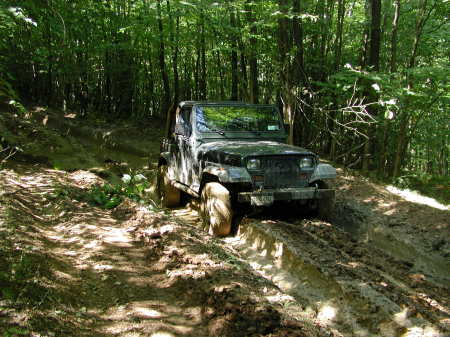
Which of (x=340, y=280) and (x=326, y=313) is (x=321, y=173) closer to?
(x=340, y=280)

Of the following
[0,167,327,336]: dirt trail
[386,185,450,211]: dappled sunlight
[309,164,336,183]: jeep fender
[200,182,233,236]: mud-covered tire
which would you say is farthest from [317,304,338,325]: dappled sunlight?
[386,185,450,211]: dappled sunlight

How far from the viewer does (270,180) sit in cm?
553

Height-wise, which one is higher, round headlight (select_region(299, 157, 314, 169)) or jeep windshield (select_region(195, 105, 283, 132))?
jeep windshield (select_region(195, 105, 283, 132))

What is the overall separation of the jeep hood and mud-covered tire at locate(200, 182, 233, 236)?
413mm

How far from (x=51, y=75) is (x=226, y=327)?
15396 mm

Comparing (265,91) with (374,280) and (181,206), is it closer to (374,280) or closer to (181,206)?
(181,206)

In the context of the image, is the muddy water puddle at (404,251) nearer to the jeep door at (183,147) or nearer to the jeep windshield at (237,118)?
the jeep windshield at (237,118)

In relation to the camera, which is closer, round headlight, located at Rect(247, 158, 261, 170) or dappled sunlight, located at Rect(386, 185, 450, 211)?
round headlight, located at Rect(247, 158, 261, 170)

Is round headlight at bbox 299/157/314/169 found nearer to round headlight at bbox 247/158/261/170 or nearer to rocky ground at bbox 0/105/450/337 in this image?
round headlight at bbox 247/158/261/170

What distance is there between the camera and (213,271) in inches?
157

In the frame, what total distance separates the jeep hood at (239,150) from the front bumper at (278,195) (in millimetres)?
499

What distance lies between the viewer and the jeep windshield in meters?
6.55

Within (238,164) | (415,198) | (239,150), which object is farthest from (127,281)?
(415,198)

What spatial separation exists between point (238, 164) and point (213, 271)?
5.95 ft
